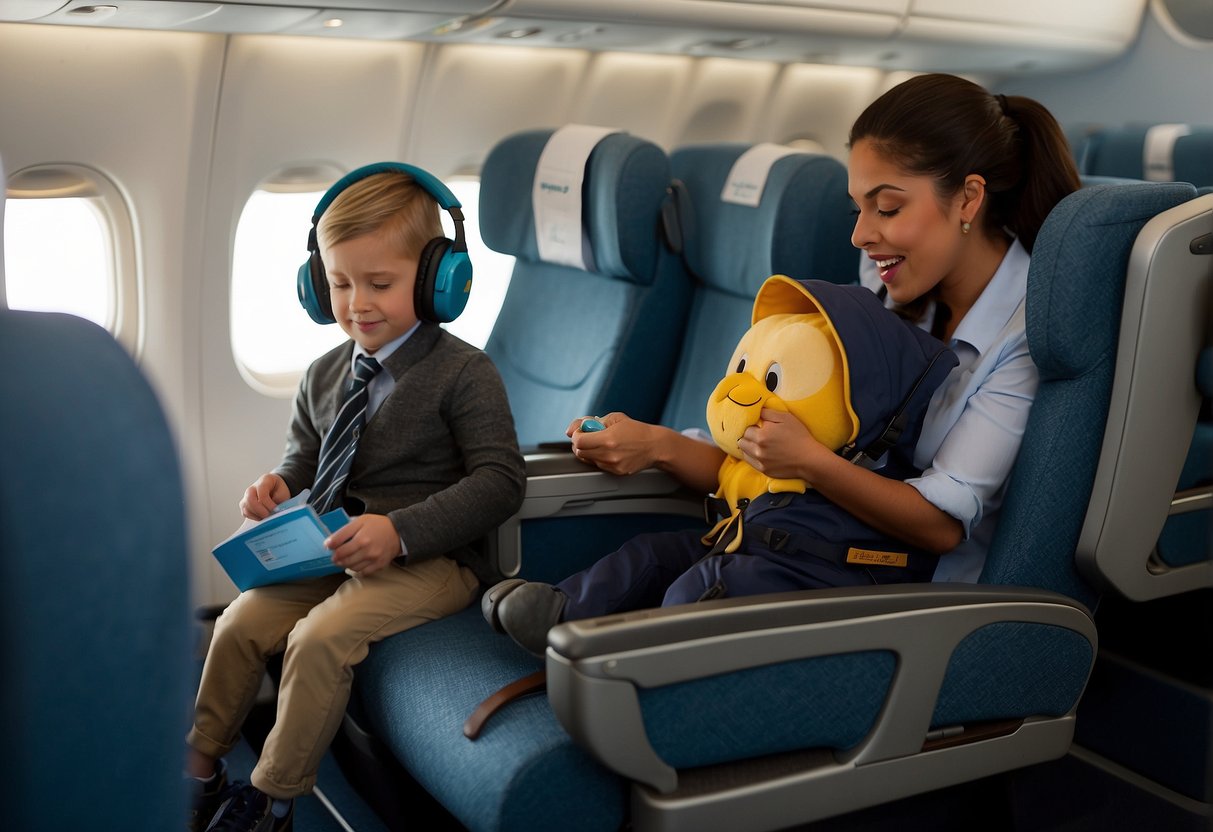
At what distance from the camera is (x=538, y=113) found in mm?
4023

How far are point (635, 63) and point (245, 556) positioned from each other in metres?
2.92

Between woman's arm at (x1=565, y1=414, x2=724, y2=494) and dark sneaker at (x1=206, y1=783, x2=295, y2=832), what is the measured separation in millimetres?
802

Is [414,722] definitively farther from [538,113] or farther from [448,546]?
[538,113]

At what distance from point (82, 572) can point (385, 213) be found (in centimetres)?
141

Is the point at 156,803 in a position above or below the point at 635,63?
below

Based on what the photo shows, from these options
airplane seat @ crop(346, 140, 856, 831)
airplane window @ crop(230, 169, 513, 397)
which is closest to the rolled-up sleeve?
airplane seat @ crop(346, 140, 856, 831)

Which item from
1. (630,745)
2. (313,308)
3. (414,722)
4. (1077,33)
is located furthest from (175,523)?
(1077,33)

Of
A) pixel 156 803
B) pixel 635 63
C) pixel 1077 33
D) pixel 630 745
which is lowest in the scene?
pixel 630 745

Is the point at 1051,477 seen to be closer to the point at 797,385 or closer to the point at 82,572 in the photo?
the point at 797,385

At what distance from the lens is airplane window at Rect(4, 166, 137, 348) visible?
3077 mm

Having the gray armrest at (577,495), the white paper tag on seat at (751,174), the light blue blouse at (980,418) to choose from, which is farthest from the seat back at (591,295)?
the light blue blouse at (980,418)

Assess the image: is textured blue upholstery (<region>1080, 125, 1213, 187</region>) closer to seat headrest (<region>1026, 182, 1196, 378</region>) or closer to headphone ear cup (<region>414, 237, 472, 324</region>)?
seat headrest (<region>1026, 182, 1196, 378</region>)

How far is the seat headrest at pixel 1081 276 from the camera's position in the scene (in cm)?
165

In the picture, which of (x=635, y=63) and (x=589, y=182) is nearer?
(x=589, y=182)
